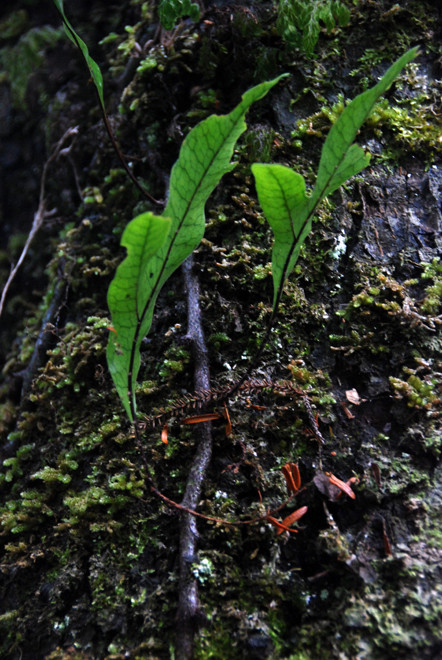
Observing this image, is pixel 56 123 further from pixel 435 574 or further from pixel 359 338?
pixel 435 574

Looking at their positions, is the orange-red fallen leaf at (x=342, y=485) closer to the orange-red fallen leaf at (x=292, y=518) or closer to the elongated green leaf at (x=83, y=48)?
the orange-red fallen leaf at (x=292, y=518)

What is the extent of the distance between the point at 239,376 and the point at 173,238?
0.51 meters

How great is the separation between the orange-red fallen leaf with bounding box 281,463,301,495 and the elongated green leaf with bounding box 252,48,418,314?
0.51 meters

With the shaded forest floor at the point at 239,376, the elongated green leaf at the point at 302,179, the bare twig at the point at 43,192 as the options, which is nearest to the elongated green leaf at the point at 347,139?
the elongated green leaf at the point at 302,179

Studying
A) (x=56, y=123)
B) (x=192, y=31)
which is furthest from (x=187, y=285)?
(x=56, y=123)

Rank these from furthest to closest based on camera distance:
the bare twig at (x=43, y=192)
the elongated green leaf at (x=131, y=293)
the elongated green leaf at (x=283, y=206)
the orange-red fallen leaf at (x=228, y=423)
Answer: the bare twig at (x=43, y=192)
the orange-red fallen leaf at (x=228, y=423)
the elongated green leaf at (x=283, y=206)
the elongated green leaf at (x=131, y=293)

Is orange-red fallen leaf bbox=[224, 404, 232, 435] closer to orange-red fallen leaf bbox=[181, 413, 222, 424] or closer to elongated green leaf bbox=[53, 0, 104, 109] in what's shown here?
orange-red fallen leaf bbox=[181, 413, 222, 424]

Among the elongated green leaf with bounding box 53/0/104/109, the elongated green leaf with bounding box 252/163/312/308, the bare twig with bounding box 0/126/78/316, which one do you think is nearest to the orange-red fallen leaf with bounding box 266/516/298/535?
the elongated green leaf with bounding box 252/163/312/308

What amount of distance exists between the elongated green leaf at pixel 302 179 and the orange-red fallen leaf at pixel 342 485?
0.54m

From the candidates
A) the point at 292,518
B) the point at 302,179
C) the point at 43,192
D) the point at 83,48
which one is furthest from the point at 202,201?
the point at 43,192

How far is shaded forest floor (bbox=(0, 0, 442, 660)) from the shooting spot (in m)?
1.00

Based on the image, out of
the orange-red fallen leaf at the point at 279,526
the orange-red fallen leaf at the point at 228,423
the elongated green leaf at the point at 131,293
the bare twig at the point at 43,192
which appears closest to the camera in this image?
the elongated green leaf at the point at 131,293

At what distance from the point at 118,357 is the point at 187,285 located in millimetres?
559

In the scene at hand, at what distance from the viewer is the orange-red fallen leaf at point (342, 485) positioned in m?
1.09
